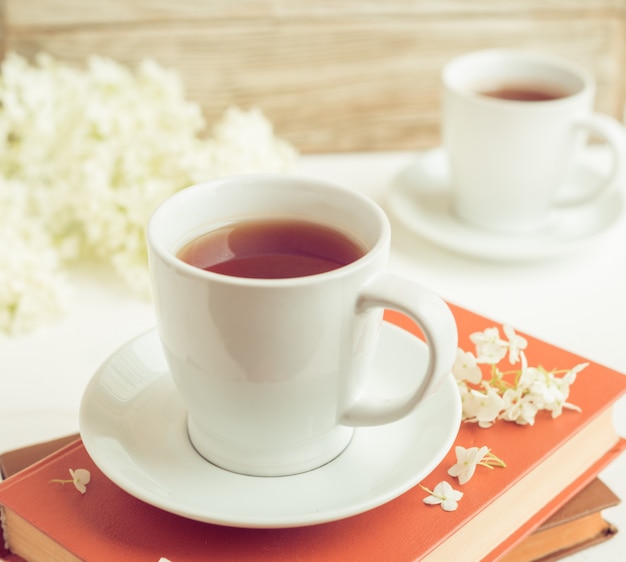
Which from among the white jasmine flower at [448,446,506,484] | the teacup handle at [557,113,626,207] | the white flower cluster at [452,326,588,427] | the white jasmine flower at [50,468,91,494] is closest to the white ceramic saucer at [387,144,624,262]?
the teacup handle at [557,113,626,207]

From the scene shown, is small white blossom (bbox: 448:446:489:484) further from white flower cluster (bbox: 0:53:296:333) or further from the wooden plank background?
the wooden plank background

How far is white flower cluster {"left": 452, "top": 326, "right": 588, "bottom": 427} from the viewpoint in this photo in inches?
28.3

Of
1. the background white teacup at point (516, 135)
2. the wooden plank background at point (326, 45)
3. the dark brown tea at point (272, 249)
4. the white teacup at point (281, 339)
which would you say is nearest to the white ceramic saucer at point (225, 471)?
the white teacup at point (281, 339)

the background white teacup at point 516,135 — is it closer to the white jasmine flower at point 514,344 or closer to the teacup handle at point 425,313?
the white jasmine flower at point 514,344

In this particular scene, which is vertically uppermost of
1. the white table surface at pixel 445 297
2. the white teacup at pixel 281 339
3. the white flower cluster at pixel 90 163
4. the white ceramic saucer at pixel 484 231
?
the white teacup at pixel 281 339

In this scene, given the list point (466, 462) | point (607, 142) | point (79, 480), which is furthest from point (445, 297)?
point (79, 480)

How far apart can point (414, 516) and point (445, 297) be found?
1.57 feet

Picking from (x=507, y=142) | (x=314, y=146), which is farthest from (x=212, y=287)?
(x=314, y=146)

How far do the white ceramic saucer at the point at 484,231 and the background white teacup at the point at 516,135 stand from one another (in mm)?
25

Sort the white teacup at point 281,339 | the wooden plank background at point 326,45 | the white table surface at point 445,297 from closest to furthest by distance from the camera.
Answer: the white teacup at point 281,339 < the white table surface at point 445,297 < the wooden plank background at point 326,45

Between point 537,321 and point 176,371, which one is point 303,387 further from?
point 537,321

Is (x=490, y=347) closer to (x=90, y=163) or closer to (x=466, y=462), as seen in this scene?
(x=466, y=462)

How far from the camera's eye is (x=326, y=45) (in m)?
1.40

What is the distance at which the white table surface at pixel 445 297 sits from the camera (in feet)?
2.91
